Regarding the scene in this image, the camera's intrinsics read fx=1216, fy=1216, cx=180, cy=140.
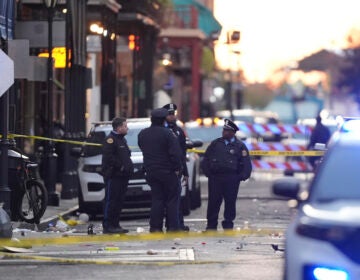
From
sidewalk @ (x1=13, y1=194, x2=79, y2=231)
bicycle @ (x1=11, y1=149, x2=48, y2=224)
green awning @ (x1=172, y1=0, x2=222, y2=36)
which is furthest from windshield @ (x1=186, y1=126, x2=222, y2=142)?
green awning @ (x1=172, y1=0, x2=222, y2=36)

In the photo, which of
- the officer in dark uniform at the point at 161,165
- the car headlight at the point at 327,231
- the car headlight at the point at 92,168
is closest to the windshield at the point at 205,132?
the car headlight at the point at 92,168

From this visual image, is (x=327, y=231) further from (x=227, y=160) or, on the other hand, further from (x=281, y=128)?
(x=281, y=128)

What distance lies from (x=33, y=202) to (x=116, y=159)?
1850 mm

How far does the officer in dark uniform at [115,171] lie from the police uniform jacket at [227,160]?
1229 mm

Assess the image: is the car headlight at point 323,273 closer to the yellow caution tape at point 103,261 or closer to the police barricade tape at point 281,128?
the yellow caution tape at point 103,261

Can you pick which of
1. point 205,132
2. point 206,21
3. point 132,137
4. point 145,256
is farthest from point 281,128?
point 206,21

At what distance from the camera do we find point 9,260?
13531 millimetres

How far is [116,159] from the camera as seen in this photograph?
17891 millimetres

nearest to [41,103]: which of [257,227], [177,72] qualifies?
[257,227]

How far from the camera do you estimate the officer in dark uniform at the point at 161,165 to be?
16953 mm

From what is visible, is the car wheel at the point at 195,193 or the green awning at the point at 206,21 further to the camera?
the green awning at the point at 206,21

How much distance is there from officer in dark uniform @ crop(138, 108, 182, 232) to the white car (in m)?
3.84

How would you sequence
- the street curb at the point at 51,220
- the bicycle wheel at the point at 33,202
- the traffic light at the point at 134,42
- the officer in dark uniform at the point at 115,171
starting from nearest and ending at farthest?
the officer in dark uniform at the point at 115,171 → the bicycle wheel at the point at 33,202 → the street curb at the point at 51,220 → the traffic light at the point at 134,42

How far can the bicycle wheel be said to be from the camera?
18844 millimetres
